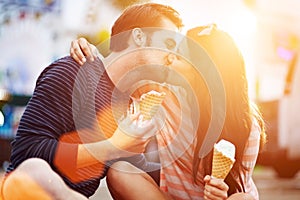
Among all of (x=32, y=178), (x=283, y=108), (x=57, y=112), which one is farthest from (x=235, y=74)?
(x=283, y=108)

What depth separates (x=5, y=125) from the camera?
6805 mm

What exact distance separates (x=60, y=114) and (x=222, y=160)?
47 cm

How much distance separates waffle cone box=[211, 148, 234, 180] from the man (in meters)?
0.19

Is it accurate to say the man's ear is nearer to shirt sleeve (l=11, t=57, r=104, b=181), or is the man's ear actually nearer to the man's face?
the man's face

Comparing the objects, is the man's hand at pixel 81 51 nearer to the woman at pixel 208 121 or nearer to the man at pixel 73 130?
the man at pixel 73 130

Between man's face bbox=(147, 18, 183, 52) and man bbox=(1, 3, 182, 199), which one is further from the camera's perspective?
man's face bbox=(147, 18, 183, 52)

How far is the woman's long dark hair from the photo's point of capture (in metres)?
2.08

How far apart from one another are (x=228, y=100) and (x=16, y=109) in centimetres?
493

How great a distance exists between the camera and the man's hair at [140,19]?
6.85 ft

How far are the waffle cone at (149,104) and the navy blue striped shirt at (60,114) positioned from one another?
0.43ft


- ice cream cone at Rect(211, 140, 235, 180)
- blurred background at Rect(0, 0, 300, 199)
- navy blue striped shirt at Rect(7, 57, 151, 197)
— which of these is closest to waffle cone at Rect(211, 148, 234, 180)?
ice cream cone at Rect(211, 140, 235, 180)

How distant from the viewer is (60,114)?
190 centimetres

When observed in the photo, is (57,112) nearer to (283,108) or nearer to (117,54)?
(117,54)

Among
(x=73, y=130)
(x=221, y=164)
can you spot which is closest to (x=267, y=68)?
(x=221, y=164)
